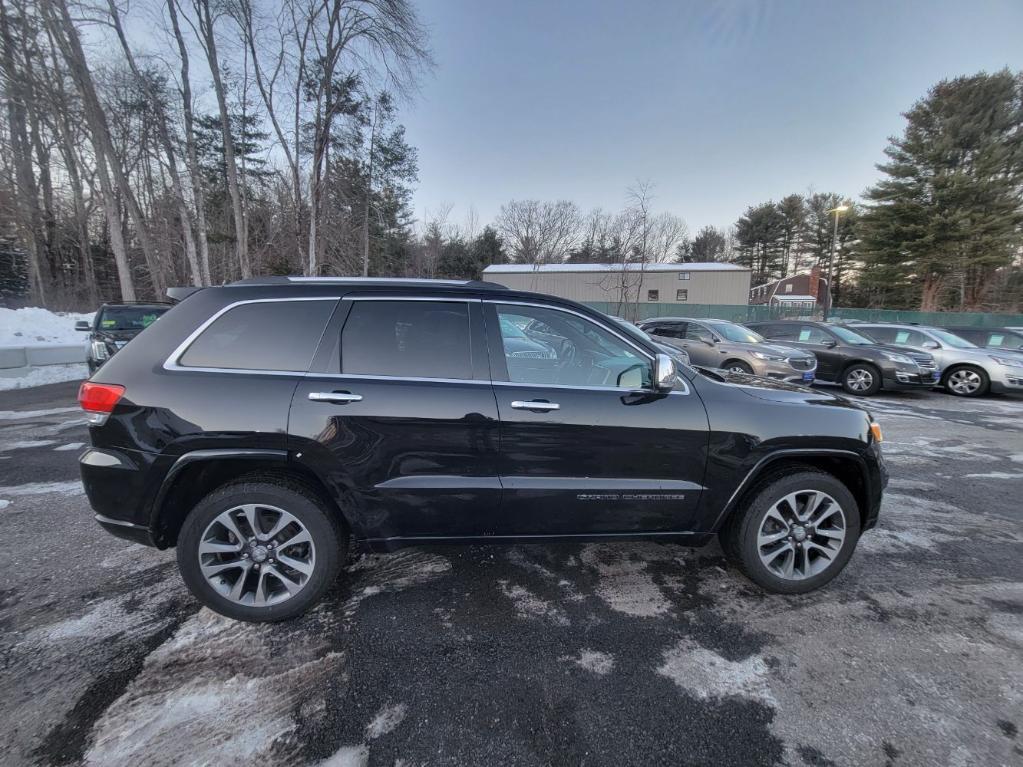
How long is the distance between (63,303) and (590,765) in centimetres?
3448

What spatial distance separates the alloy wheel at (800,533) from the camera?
2711 millimetres

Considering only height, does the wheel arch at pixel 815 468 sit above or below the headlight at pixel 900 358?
below

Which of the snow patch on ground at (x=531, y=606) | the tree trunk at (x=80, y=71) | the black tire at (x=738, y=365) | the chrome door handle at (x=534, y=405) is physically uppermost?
the tree trunk at (x=80, y=71)

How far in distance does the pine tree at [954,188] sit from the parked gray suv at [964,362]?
2360cm

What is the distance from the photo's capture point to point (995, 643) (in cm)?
236

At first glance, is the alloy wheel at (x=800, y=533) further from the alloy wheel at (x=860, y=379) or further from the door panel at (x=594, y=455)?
the alloy wheel at (x=860, y=379)

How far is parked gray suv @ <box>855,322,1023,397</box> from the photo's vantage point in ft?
31.7

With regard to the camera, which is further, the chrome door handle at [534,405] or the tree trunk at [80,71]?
the tree trunk at [80,71]

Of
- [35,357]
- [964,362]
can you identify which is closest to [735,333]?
[964,362]

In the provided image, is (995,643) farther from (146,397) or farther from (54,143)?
(54,143)

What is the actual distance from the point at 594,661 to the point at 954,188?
37.5 meters

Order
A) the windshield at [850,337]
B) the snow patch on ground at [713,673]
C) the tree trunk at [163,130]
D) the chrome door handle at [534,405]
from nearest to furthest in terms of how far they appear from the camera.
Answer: the snow patch on ground at [713,673] → the chrome door handle at [534,405] → the windshield at [850,337] → the tree trunk at [163,130]

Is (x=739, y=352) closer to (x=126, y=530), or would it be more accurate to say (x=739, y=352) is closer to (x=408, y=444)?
(x=408, y=444)

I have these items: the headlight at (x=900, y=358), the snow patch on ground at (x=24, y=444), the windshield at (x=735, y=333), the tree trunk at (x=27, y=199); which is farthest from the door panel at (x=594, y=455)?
the tree trunk at (x=27, y=199)
